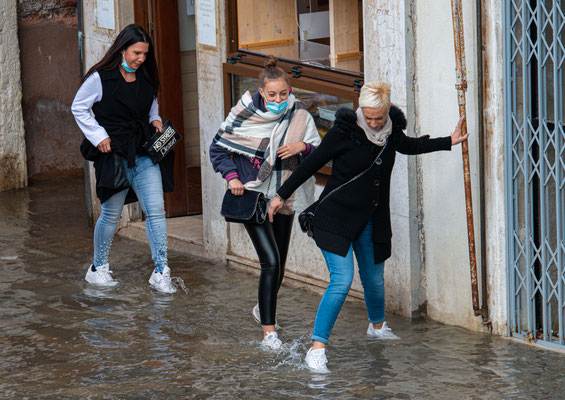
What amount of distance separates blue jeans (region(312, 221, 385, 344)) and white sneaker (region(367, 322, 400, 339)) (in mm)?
65

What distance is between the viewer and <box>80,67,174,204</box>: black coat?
23.6 ft

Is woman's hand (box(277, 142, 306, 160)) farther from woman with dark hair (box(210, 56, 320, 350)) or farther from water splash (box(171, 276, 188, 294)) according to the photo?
water splash (box(171, 276, 188, 294))

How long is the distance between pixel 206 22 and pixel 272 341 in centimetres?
309

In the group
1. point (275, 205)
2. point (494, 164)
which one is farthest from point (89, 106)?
point (494, 164)

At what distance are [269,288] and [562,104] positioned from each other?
198 cm

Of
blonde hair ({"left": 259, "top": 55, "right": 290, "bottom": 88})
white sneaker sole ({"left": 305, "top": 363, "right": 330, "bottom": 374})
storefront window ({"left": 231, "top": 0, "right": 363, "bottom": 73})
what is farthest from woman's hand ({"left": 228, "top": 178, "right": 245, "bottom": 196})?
storefront window ({"left": 231, "top": 0, "right": 363, "bottom": 73})

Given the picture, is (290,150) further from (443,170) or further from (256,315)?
(256,315)

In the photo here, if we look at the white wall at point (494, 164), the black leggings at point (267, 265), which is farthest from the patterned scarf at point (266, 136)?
the white wall at point (494, 164)

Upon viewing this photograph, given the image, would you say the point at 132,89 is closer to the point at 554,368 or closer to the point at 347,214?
the point at 347,214

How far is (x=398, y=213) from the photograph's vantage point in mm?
6578

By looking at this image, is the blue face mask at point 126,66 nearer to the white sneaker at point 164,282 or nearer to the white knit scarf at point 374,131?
the white sneaker at point 164,282

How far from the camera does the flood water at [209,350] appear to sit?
5.36 metres

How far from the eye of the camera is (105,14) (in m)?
9.27

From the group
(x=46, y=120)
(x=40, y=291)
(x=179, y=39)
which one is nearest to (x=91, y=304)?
(x=40, y=291)
